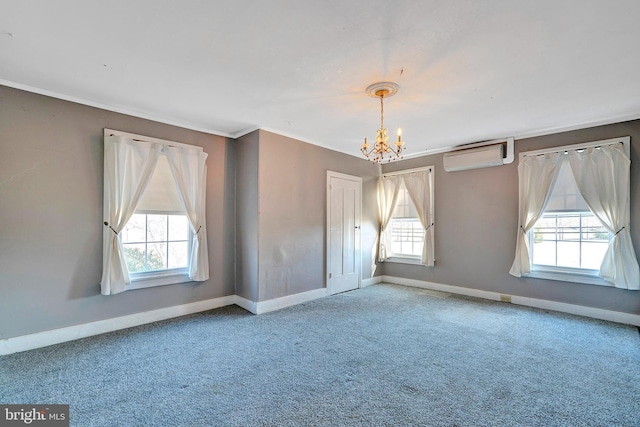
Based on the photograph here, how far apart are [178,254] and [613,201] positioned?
5719 mm

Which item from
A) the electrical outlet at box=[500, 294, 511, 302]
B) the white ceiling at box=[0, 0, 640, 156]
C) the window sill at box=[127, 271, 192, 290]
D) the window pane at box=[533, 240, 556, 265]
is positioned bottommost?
the electrical outlet at box=[500, 294, 511, 302]

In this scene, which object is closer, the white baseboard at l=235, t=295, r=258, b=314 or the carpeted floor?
the carpeted floor

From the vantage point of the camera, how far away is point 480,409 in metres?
2.01

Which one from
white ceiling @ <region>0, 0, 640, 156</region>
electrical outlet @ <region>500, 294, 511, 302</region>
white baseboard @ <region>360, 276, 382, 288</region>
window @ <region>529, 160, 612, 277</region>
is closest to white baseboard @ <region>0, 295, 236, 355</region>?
white ceiling @ <region>0, 0, 640, 156</region>

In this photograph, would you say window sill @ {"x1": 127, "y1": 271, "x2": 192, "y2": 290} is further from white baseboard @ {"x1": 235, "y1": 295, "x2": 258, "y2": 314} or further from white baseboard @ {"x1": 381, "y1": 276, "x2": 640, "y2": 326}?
white baseboard @ {"x1": 381, "y1": 276, "x2": 640, "y2": 326}

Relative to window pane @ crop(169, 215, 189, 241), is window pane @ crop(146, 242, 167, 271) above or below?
below

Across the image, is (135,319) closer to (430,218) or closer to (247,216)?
(247,216)

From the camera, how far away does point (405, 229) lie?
19.4 feet

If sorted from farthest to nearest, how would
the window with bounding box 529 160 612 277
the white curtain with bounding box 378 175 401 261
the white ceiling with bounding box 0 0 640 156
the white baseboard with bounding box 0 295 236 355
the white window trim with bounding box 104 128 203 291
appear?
1. the white curtain with bounding box 378 175 401 261
2. the window with bounding box 529 160 612 277
3. the white window trim with bounding box 104 128 203 291
4. the white baseboard with bounding box 0 295 236 355
5. the white ceiling with bounding box 0 0 640 156

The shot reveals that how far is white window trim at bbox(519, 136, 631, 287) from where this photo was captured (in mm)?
3725

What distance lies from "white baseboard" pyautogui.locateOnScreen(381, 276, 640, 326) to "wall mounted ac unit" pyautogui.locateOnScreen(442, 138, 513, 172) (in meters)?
2.09

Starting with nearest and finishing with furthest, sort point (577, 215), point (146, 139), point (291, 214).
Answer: point (146, 139)
point (577, 215)
point (291, 214)

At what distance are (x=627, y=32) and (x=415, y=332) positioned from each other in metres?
3.15

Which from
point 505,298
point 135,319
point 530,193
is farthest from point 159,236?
point 530,193
